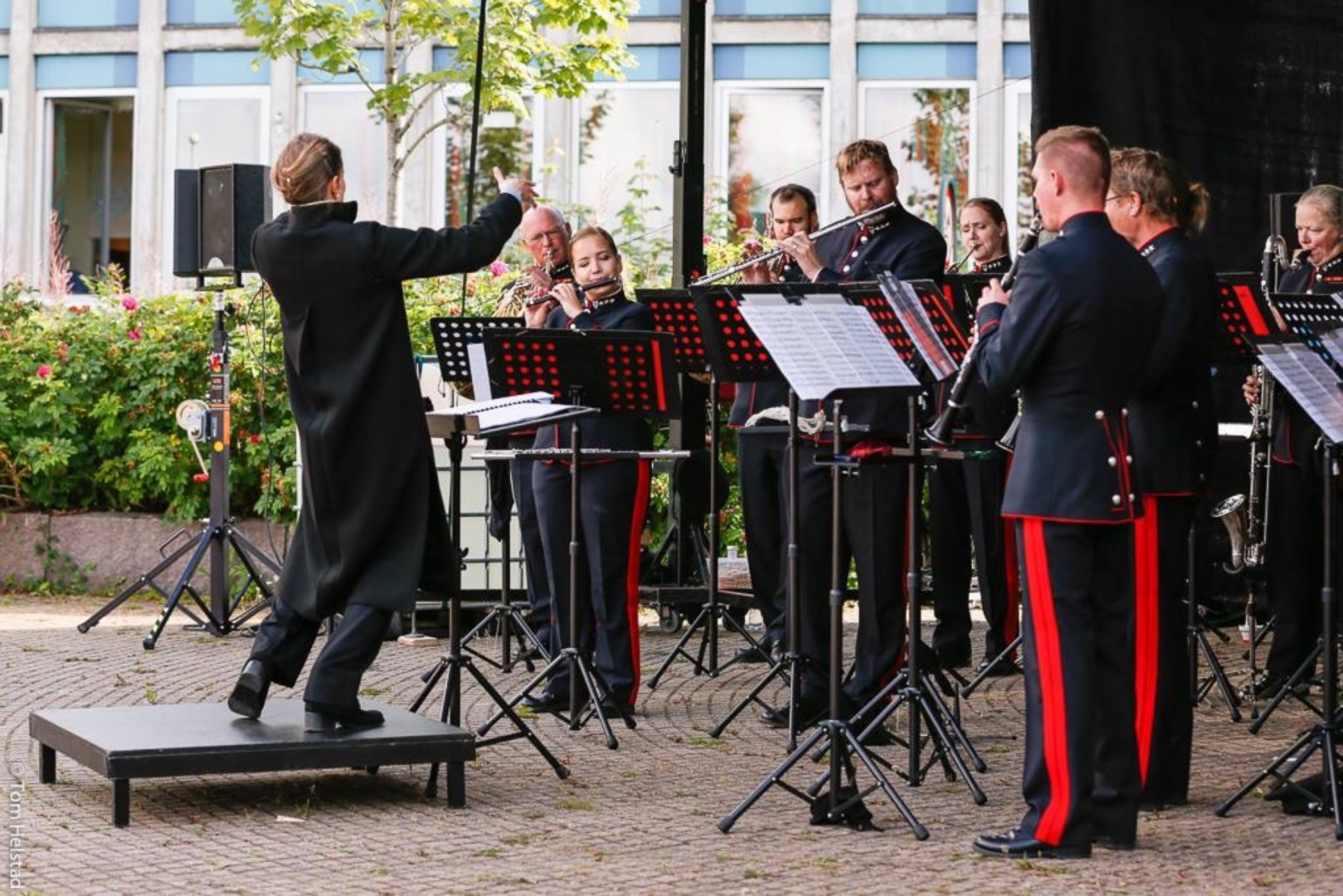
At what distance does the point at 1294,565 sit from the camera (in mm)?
9477

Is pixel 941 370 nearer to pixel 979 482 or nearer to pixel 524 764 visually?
pixel 524 764

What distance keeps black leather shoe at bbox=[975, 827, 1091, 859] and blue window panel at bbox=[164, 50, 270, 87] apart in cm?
1869

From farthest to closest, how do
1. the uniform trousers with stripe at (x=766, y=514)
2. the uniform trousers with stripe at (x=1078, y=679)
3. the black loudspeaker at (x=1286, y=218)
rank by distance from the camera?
the black loudspeaker at (x=1286, y=218) < the uniform trousers with stripe at (x=766, y=514) < the uniform trousers with stripe at (x=1078, y=679)

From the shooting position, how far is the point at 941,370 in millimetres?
6602

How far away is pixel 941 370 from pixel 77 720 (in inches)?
119

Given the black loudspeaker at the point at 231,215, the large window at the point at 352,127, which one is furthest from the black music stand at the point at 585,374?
the large window at the point at 352,127

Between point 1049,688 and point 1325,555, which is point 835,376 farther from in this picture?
point 1325,555

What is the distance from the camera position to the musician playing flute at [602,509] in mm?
8586

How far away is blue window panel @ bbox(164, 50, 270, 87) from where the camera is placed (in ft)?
77.0

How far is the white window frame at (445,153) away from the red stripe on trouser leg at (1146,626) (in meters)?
16.0

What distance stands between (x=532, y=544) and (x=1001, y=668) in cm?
229

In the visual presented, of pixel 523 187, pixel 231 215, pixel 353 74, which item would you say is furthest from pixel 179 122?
pixel 523 187

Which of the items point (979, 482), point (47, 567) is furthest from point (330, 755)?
point (47, 567)

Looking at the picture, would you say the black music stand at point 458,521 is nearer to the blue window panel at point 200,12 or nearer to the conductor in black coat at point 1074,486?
the conductor in black coat at point 1074,486
